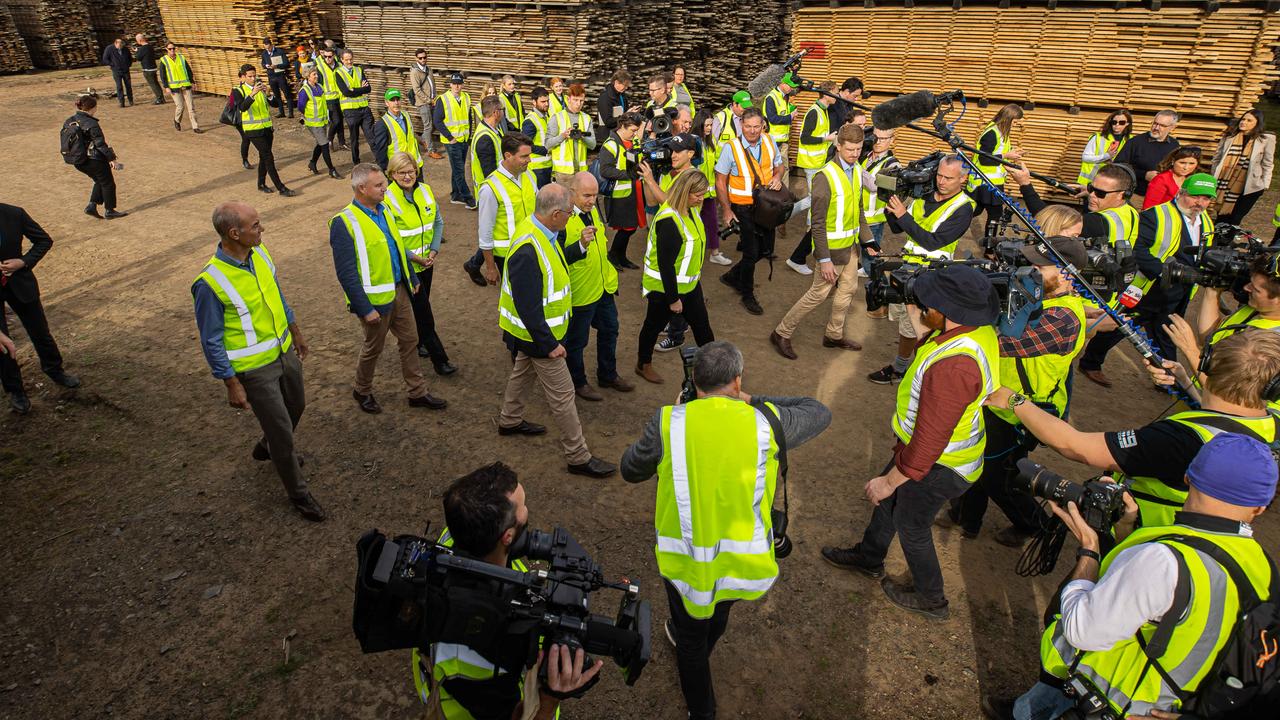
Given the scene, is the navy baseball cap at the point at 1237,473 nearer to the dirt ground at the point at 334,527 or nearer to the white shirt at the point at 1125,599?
the white shirt at the point at 1125,599

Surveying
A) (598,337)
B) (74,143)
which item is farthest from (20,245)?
(74,143)

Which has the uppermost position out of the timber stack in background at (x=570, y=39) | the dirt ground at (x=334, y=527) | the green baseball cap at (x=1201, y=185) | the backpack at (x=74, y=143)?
the timber stack in background at (x=570, y=39)

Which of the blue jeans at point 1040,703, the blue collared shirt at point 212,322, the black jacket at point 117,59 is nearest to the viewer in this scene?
the blue jeans at point 1040,703

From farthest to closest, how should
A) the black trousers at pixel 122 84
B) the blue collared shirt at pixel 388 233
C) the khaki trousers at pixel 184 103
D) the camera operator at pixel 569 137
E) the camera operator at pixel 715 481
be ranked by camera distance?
the black trousers at pixel 122 84
the khaki trousers at pixel 184 103
the camera operator at pixel 569 137
the blue collared shirt at pixel 388 233
the camera operator at pixel 715 481

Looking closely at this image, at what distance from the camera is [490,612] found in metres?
1.94

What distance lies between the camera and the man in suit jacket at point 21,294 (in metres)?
5.50

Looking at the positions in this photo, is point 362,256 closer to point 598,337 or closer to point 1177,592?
point 598,337

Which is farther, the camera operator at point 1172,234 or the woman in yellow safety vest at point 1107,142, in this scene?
the woman in yellow safety vest at point 1107,142

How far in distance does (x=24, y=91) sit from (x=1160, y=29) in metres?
26.1

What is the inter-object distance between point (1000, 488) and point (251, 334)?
16.1 ft

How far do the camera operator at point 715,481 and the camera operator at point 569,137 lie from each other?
7.30m

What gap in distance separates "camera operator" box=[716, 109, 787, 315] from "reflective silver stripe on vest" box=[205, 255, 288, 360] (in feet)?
16.7

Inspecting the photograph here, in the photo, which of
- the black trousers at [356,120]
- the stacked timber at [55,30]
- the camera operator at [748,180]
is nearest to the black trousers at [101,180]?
the black trousers at [356,120]

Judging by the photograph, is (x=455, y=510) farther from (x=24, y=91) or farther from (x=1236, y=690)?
(x=24, y=91)
